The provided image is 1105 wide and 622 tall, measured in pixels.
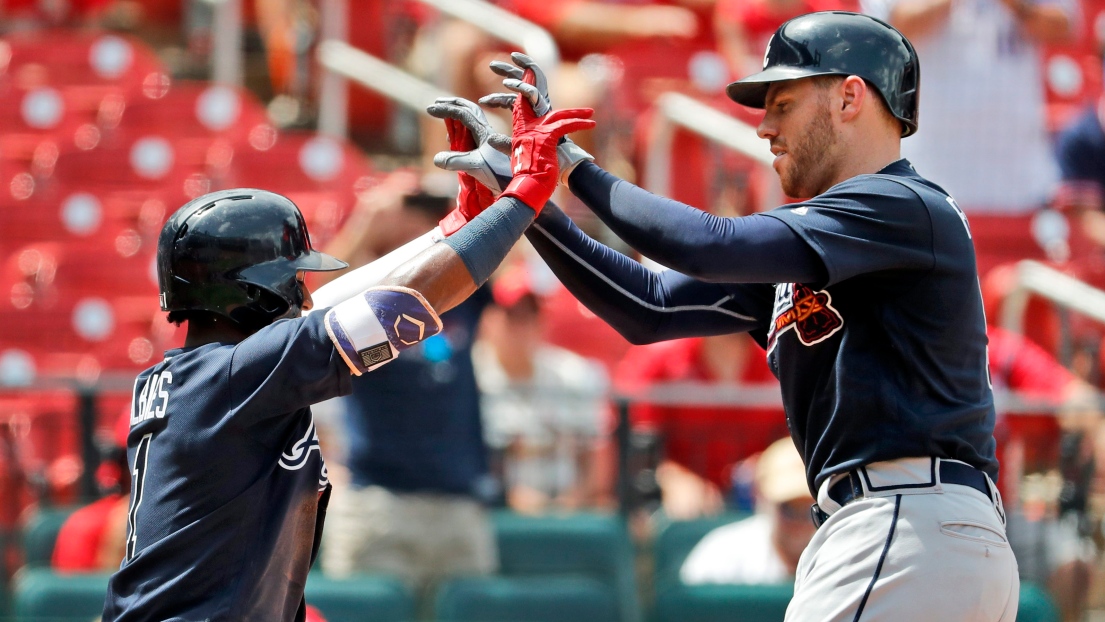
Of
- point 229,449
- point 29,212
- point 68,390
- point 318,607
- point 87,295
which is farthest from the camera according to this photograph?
point 29,212

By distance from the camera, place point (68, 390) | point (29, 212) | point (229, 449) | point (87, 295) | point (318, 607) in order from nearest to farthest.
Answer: point (229, 449) < point (318, 607) < point (68, 390) < point (87, 295) < point (29, 212)

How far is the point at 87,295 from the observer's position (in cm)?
739

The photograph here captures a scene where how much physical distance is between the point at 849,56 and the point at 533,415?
3.29 meters

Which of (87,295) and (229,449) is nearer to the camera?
(229,449)

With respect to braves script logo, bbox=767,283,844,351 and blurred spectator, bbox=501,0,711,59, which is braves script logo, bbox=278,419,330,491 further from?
blurred spectator, bbox=501,0,711,59

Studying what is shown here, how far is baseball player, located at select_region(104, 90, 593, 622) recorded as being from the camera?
263 cm

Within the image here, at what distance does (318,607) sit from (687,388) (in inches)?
72.2

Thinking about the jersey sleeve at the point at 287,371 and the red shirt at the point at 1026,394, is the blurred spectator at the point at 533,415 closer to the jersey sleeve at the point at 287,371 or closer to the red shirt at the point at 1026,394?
the red shirt at the point at 1026,394

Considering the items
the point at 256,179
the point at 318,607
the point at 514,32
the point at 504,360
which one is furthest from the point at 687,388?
the point at 256,179

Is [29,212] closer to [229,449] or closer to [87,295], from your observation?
[87,295]

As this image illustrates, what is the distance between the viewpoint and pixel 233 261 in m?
2.79

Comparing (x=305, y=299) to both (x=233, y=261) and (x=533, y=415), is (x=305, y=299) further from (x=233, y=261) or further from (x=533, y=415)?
(x=533, y=415)

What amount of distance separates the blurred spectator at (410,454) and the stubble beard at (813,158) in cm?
241

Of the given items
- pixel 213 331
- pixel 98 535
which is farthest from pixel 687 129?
pixel 213 331
